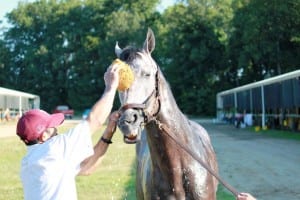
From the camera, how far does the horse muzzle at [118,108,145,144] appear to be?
368 cm

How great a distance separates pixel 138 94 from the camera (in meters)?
3.93

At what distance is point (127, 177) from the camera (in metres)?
11.4

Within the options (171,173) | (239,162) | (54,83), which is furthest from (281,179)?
(54,83)

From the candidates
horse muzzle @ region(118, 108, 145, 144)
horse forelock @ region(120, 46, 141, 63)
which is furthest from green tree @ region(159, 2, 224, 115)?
horse muzzle @ region(118, 108, 145, 144)

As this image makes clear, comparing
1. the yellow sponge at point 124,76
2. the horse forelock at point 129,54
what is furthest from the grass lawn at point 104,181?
the yellow sponge at point 124,76

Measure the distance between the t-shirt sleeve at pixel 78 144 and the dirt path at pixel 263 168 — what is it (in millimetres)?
6435

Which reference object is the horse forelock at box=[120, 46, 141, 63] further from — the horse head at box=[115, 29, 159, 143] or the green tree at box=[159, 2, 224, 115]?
the green tree at box=[159, 2, 224, 115]

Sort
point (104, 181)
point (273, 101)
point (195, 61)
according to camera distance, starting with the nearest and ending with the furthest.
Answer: point (104, 181) < point (273, 101) < point (195, 61)

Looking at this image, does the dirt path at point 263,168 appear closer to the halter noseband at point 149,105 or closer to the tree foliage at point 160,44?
the halter noseband at point 149,105

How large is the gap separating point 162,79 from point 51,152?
1660 mm

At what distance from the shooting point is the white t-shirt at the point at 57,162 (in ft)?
9.55

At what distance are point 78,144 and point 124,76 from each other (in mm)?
820

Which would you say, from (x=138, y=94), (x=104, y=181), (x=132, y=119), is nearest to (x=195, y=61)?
(x=104, y=181)

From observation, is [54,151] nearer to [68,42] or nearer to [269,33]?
[269,33]
